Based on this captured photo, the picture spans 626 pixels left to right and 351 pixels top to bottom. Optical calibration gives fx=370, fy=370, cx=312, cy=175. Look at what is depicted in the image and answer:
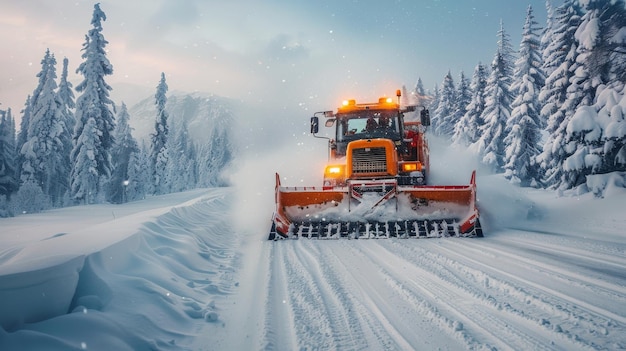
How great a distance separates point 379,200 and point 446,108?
38.7 meters

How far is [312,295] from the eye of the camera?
416cm

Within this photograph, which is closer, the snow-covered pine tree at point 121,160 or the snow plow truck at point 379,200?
the snow plow truck at point 379,200

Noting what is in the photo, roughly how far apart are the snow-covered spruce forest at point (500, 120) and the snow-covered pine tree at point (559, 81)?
0.05 m

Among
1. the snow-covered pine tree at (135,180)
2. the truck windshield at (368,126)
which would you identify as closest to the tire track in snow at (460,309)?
the truck windshield at (368,126)

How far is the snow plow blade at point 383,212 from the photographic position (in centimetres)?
807

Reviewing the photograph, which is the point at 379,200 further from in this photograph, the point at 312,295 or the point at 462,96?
the point at 462,96

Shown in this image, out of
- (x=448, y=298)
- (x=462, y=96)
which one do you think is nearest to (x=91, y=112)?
(x=448, y=298)

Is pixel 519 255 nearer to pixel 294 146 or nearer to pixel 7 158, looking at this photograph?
pixel 294 146

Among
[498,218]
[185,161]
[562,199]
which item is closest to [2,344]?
[498,218]

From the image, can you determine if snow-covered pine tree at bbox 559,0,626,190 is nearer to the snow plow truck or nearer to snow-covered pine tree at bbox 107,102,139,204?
the snow plow truck

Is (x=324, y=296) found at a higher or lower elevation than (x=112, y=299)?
lower

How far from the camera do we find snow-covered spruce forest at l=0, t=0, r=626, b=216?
12.7 meters

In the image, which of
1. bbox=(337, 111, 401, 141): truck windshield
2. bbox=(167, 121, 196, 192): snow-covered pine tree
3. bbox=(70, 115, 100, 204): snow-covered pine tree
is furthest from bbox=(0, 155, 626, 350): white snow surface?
bbox=(167, 121, 196, 192): snow-covered pine tree

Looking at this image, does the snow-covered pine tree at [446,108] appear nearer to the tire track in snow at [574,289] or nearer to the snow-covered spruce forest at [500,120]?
the snow-covered spruce forest at [500,120]
